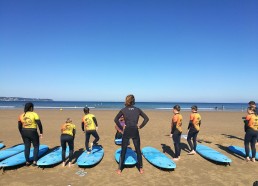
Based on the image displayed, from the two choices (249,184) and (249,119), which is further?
(249,119)

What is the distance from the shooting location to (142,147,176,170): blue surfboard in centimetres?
637

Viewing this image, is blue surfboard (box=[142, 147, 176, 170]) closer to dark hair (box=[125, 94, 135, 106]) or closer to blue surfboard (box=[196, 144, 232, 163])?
blue surfboard (box=[196, 144, 232, 163])

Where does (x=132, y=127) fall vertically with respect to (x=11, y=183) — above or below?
above

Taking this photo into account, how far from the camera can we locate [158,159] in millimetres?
7039

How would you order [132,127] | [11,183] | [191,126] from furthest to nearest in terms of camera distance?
[191,126] < [132,127] < [11,183]

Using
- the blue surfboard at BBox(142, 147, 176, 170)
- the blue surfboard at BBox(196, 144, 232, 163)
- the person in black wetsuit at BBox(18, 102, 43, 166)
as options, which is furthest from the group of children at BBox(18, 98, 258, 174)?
the blue surfboard at BBox(196, 144, 232, 163)

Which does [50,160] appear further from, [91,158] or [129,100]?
[129,100]

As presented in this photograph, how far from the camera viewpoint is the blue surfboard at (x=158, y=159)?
20.9 ft

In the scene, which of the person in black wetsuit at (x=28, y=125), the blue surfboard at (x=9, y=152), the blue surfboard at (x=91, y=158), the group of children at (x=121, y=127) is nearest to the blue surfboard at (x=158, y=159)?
the group of children at (x=121, y=127)

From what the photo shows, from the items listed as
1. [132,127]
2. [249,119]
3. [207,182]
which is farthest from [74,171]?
[249,119]

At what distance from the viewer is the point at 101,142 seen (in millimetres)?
10422

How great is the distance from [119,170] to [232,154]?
521 cm

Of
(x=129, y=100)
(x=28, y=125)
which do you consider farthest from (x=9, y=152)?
(x=129, y=100)

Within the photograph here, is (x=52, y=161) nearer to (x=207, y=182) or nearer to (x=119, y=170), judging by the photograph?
(x=119, y=170)
